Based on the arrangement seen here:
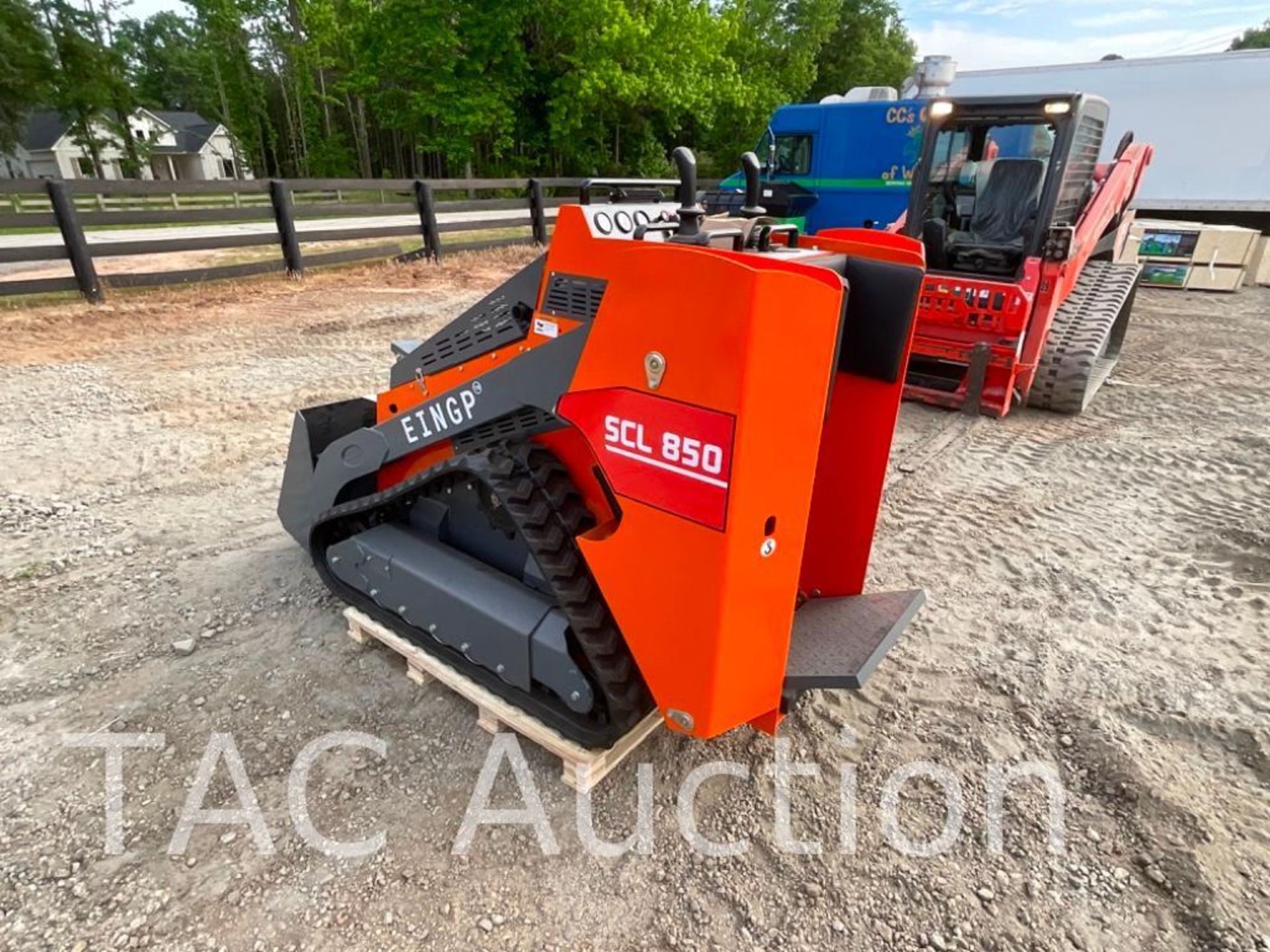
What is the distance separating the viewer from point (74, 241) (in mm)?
7961

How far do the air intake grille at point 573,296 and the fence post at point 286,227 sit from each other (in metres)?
9.25

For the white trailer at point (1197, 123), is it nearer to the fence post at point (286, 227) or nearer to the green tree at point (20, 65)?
the fence post at point (286, 227)

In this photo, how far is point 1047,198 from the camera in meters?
5.79

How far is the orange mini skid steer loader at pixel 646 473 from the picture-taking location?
5.57 ft

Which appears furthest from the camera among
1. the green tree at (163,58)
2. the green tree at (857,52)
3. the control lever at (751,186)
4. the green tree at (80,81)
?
the green tree at (163,58)

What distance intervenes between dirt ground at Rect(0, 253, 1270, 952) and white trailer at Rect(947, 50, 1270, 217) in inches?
473

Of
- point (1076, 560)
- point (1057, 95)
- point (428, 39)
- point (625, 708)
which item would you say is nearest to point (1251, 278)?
point (1057, 95)

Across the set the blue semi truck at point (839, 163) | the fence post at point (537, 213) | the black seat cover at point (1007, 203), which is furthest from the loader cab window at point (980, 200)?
the fence post at point (537, 213)

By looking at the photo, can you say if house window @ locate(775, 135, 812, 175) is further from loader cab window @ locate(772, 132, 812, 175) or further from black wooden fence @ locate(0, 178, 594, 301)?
black wooden fence @ locate(0, 178, 594, 301)

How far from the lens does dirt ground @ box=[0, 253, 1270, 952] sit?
192 centimetres

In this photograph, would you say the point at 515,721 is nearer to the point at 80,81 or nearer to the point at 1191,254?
the point at 1191,254

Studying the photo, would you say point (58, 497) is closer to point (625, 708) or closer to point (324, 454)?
point (324, 454)

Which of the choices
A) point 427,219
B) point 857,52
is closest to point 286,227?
point 427,219

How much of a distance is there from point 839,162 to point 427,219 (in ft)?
22.4
